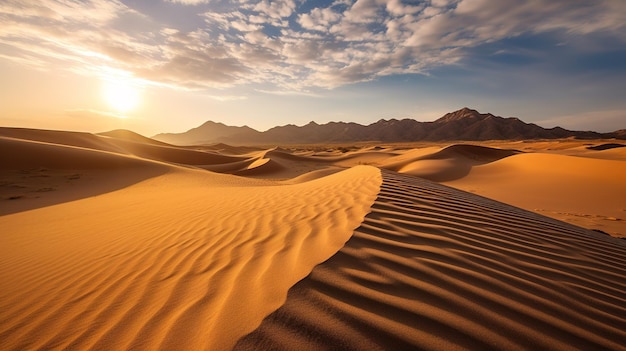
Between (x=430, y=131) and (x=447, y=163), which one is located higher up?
(x=430, y=131)

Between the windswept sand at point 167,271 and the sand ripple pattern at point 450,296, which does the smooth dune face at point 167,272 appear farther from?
the sand ripple pattern at point 450,296

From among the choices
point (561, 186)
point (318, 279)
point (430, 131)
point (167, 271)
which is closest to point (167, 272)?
point (167, 271)

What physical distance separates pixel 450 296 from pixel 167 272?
2.01 m

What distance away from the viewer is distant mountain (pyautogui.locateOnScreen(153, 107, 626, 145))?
321 ft

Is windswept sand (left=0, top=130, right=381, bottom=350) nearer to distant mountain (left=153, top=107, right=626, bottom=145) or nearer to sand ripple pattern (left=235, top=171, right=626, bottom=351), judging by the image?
sand ripple pattern (left=235, top=171, right=626, bottom=351)

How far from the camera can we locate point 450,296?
1.61 meters

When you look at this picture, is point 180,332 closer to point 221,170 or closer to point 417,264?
point 417,264

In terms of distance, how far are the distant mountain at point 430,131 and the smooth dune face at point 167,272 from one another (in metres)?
103

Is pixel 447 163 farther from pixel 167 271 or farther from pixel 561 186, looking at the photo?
pixel 167 271

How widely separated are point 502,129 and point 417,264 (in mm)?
120491

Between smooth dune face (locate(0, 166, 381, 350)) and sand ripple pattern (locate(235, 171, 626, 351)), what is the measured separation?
197 mm

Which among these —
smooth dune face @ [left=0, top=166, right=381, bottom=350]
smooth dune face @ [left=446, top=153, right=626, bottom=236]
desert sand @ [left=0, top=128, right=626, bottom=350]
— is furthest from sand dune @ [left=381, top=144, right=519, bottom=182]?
smooth dune face @ [left=0, top=166, right=381, bottom=350]

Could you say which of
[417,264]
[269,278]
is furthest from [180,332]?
[417,264]

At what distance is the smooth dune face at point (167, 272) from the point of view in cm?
147
